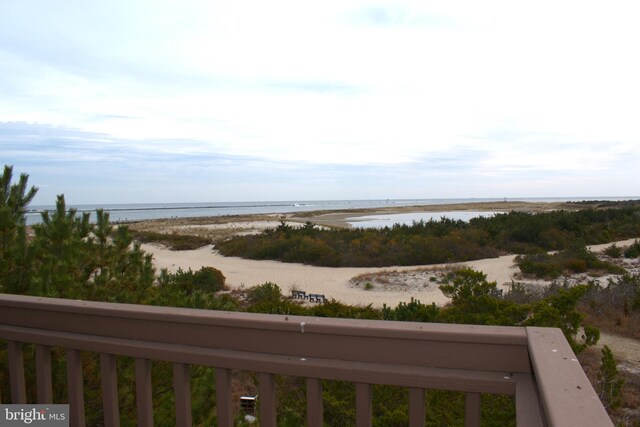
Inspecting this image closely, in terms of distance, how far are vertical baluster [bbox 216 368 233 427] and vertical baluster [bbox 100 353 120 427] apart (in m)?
0.51

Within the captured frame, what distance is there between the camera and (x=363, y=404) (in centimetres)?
148

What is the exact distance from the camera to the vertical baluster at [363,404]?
146 cm

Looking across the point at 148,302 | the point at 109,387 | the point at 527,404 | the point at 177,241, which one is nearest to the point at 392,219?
the point at 177,241

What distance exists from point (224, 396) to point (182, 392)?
18 cm

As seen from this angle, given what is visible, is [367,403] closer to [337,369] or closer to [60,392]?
[337,369]

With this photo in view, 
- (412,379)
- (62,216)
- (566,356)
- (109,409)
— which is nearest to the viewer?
(566,356)

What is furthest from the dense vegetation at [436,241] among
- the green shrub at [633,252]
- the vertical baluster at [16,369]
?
the vertical baluster at [16,369]

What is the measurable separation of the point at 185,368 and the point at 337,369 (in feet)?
1.94

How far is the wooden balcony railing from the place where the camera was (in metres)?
1.22

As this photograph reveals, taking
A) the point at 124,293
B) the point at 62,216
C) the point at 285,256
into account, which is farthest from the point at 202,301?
the point at 285,256

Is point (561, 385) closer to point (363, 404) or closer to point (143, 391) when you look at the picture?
point (363, 404)

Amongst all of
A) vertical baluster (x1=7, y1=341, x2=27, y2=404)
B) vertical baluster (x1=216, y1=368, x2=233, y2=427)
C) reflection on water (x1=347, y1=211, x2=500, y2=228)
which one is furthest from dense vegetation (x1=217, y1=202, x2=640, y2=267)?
vertical baluster (x1=216, y1=368, x2=233, y2=427)

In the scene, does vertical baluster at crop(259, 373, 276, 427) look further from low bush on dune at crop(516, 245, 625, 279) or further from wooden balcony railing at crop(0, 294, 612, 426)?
low bush on dune at crop(516, 245, 625, 279)

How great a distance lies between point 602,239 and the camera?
22.3 m
